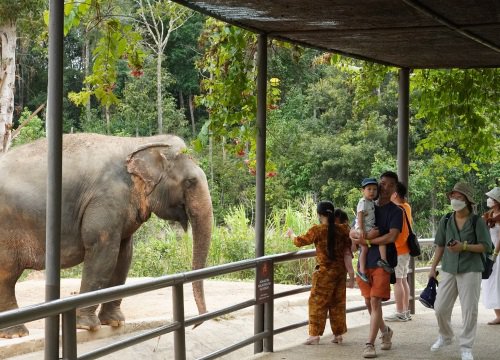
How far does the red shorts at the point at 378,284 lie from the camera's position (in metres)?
8.29

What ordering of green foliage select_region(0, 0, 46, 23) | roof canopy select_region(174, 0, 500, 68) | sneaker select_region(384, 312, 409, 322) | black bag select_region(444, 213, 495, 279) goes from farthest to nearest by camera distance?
green foliage select_region(0, 0, 46, 23)
sneaker select_region(384, 312, 409, 322)
black bag select_region(444, 213, 495, 279)
roof canopy select_region(174, 0, 500, 68)

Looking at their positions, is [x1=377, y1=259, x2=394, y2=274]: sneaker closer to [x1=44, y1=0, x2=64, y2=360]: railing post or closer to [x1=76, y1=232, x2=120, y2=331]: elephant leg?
[x1=44, y1=0, x2=64, y2=360]: railing post

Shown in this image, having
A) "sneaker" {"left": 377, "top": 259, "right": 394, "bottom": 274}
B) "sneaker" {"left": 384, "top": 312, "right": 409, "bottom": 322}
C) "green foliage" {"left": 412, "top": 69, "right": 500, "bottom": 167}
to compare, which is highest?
"green foliage" {"left": 412, "top": 69, "right": 500, "bottom": 167}

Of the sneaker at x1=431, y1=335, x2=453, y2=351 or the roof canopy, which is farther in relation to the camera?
the sneaker at x1=431, y1=335, x2=453, y2=351

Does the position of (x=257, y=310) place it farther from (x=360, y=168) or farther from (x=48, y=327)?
(x=360, y=168)

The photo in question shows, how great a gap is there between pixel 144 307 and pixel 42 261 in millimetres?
1898

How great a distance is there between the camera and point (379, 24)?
8.07 meters

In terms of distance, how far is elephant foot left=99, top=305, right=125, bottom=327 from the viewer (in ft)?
38.3

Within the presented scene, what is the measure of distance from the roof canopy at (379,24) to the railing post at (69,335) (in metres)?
2.53

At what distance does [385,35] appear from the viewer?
340 inches

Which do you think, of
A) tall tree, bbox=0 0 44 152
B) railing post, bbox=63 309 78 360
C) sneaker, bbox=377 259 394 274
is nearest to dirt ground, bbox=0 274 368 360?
sneaker, bbox=377 259 394 274

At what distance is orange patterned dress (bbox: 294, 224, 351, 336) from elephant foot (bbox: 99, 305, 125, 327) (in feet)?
11.6

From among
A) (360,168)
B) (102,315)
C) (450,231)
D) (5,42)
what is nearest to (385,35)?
(450,231)

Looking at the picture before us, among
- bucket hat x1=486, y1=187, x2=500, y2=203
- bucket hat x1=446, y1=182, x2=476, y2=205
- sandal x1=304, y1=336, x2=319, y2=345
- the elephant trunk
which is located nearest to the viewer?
bucket hat x1=446, y1=182, x2=476, y2=205
